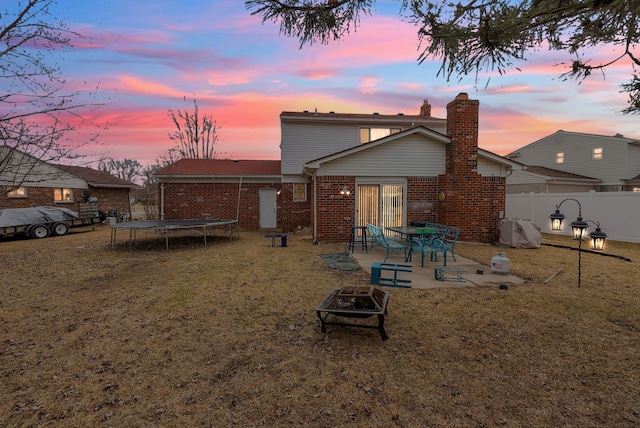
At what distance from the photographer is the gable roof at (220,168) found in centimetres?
1675

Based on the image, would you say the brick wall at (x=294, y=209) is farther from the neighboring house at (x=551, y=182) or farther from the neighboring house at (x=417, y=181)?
the neighboring house at (x=551, y=182)

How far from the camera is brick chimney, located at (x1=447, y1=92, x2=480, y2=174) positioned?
35.9ft

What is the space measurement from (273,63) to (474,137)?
779 cm

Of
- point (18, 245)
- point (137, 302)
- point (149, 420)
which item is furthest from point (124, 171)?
point (149, 420)

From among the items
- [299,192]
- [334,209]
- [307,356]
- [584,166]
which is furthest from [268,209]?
[584,166]

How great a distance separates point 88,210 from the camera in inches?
704

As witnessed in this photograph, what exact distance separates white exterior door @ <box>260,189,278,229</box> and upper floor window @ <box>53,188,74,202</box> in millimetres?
13605

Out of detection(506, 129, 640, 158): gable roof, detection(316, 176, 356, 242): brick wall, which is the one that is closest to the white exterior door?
detection(316, 176, 356, 242): brick wall

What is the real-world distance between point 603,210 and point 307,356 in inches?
578

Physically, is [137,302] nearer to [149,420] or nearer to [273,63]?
[149,420]

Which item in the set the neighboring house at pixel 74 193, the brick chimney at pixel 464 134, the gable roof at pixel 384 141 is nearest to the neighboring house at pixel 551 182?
the brick chimney at pixel 464 134

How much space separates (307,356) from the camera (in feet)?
11.8

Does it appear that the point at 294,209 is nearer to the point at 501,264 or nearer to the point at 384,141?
the point at 384,141

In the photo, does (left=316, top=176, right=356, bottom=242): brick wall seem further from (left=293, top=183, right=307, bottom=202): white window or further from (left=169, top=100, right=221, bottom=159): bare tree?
(left=169, top=100, right=221, bottom=159): bare tree
